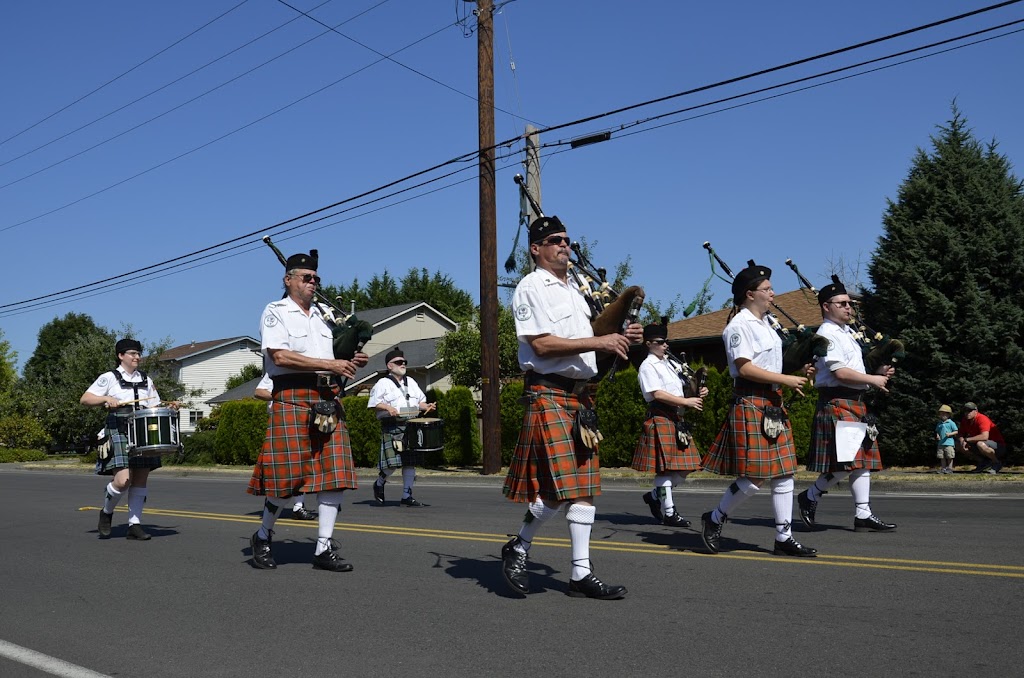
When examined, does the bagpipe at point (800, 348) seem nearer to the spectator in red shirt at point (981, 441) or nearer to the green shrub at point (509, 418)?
the spectator in red shirt at point (981, 441)

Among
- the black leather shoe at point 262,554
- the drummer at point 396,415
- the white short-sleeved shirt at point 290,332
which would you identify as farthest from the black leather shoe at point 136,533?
Answer: the drummer at point 396,415

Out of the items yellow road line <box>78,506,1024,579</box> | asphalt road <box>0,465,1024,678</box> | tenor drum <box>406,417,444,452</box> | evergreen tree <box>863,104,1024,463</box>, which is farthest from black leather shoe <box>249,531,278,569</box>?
evergreen tree <box>863,104,1024,463</box>

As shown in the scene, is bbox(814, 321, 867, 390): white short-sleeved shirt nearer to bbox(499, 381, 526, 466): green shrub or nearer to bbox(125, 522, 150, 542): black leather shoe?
bbox(125, 522, 150, 542): black leather shoe

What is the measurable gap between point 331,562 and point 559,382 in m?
2.31

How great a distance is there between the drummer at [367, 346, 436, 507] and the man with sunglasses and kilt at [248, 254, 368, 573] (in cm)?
543

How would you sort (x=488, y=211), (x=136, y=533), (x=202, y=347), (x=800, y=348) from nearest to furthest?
(x=800, y=348)
(x=136, y=533)
(x=488, y=211)
(x=202, y=347)

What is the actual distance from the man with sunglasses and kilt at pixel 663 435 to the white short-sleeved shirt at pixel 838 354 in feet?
5.03

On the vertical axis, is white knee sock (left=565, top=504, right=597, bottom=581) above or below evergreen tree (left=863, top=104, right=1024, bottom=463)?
below

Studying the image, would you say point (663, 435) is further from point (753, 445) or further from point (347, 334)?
point (347, 334)

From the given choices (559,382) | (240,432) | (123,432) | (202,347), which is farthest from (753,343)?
(202,347)

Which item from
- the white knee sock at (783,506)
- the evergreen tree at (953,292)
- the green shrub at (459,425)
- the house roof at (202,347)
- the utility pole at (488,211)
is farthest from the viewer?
the house roof at (202,347)

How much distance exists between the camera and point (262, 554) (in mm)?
7027

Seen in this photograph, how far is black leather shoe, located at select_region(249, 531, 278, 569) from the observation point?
6.99 meters

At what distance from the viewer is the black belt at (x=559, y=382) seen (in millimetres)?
5660
